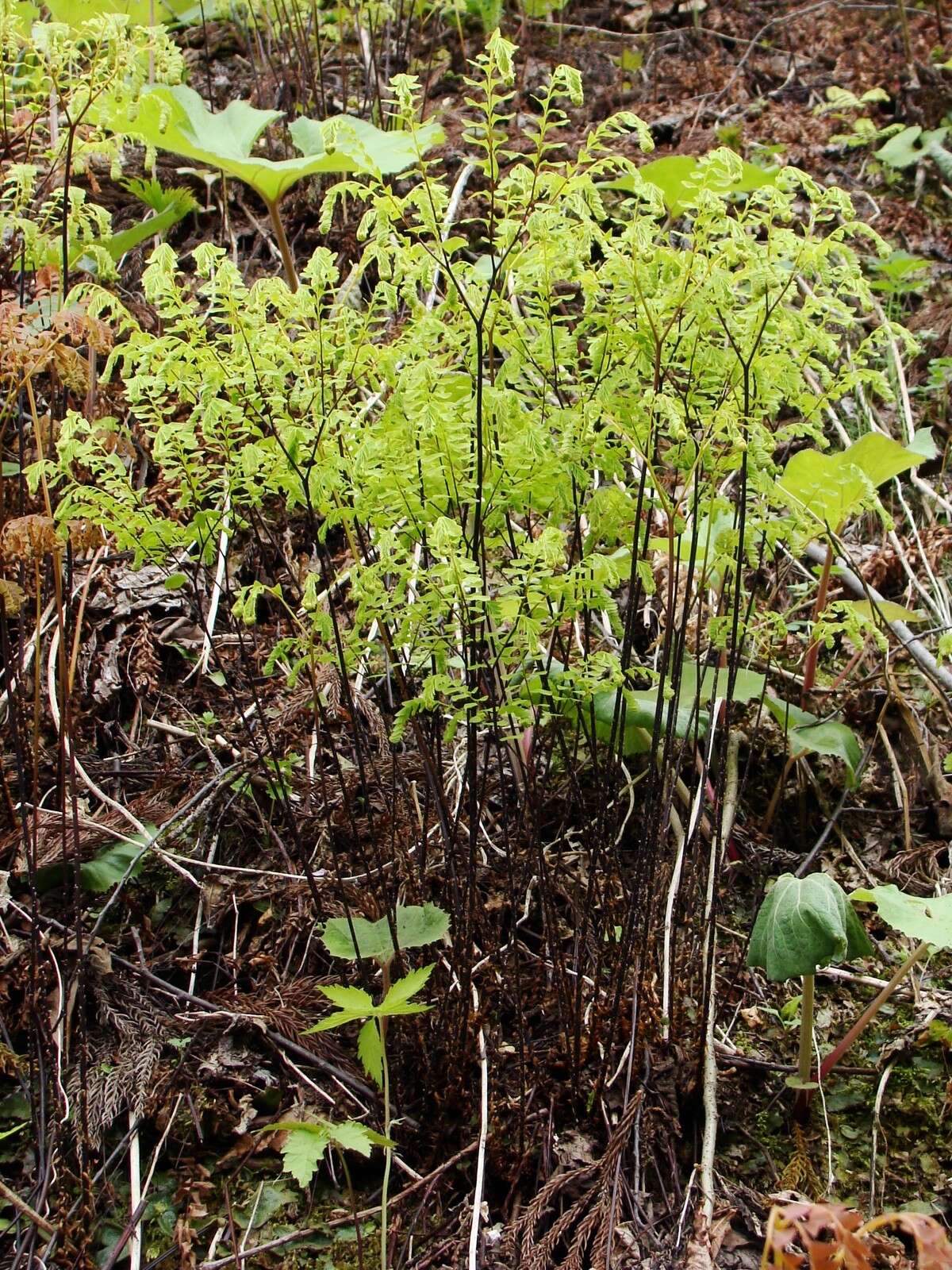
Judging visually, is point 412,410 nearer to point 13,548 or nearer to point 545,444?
point 545,444

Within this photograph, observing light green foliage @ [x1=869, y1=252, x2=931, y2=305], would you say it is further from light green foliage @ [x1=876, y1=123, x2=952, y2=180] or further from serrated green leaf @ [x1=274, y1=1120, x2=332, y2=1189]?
serrated green leaf @ [x1=274, y1=1120, x2=332, y2=1189]

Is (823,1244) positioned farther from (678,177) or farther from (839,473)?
(678,177)

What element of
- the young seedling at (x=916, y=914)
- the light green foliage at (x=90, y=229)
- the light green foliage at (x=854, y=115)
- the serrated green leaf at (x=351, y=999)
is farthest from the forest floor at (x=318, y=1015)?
the light green foliage at (x=854, y=115)

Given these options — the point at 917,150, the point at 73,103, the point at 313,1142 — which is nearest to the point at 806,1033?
the point at 313,1142

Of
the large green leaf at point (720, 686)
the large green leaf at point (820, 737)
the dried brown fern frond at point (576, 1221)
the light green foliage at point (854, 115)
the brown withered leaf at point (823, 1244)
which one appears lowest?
the dried brown fern frond at point (576, 1221)

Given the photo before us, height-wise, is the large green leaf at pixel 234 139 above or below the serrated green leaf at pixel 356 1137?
above

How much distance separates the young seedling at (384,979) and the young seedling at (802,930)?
48 centimetres

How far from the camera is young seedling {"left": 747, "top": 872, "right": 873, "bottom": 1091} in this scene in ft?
5.06

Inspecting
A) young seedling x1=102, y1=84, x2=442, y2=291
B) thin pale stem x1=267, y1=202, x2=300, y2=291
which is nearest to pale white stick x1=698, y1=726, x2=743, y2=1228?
young seedling x1=102, y1=84, x2=442, y2=291

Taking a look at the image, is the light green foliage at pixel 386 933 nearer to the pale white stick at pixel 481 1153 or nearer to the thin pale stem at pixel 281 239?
the pale white stick at pixel 481 1153

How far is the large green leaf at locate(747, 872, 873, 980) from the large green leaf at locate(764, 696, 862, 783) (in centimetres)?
59

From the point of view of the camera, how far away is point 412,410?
1.40 metres

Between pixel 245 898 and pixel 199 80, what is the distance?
358 cm

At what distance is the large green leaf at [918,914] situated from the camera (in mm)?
1470
